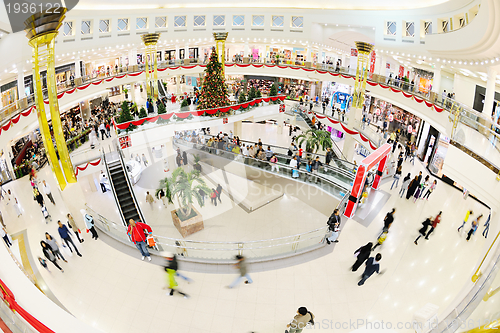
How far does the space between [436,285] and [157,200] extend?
10840mm

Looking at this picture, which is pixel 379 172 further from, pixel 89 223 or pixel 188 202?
pixel 89 223

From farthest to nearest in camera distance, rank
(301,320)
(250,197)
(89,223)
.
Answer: (250,197), (89,223), (301,320)

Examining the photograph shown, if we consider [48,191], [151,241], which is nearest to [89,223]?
[151,241]

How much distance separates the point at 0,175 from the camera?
14594 mm

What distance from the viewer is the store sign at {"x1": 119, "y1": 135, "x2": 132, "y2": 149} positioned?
1619 centimetres

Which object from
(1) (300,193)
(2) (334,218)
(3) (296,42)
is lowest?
(1) (300,193)

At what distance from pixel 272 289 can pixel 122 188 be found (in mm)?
8227

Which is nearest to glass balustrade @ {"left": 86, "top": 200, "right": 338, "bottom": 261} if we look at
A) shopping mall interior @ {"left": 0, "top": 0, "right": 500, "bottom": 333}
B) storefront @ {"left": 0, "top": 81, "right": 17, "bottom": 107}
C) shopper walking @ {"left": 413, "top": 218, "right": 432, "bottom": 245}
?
shopping mall interior @ {"left": 0, "top": 0, "right": 500, "bottom": 333}

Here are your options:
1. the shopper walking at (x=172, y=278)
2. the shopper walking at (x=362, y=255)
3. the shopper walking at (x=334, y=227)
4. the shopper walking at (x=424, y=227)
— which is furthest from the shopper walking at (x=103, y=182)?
the shopper walking at (x=424, y=227)

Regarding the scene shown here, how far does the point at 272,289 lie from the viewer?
Answer: 315 inches

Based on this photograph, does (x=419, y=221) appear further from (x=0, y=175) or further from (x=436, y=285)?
(x=0, y=175)

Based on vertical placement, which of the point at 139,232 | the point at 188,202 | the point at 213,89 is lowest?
the point at 188,202

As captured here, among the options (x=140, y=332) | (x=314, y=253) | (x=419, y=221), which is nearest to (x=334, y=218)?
(x=314, y=253)

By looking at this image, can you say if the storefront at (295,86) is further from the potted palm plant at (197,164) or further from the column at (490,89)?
the column at (490,89)
